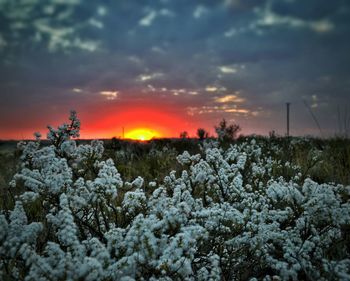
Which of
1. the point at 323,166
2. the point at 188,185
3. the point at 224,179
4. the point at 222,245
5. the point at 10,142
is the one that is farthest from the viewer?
the point at 10,142

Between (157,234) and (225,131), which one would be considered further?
(225,131)

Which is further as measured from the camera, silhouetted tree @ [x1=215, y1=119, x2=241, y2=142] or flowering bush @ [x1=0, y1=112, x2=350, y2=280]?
silhouetted tree @ [x1=215, y1=119, x2=241, y2=142]

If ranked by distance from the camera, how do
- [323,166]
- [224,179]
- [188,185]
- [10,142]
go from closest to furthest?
[224,179] < [188,185] < [323,166] < [10,142]

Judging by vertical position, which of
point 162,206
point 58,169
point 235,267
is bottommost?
point 235,267

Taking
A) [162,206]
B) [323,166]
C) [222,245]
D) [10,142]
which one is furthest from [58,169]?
[10,142]

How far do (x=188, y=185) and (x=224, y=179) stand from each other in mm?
582

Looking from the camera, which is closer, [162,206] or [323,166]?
[162,206]

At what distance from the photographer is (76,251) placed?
2754 mm

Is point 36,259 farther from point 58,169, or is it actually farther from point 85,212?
point 85,212

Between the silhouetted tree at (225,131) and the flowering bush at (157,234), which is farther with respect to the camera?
the silhouetted tree at (225,131)

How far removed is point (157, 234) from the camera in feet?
11.0

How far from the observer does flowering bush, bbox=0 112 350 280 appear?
279cm

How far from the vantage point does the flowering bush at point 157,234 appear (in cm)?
279

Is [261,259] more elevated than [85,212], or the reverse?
[85,212]
